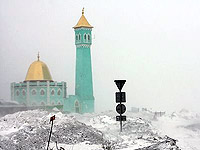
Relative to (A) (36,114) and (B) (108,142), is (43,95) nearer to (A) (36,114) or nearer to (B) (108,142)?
(A) (36,114)

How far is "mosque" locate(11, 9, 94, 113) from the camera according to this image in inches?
328

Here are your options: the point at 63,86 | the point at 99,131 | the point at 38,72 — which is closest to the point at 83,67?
the point at 63,86

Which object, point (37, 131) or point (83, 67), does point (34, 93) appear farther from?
point (37, 131)

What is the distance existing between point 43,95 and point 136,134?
1.71 m

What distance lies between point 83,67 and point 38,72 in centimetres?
79

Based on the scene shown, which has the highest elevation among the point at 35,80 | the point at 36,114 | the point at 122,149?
the point at 35,80

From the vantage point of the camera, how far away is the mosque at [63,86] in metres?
8.34

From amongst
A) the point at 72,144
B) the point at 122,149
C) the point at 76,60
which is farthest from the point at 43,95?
the point at 122,149

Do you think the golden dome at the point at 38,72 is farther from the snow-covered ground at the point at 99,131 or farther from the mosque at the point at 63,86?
the snow-covered ground at the point at 99,131

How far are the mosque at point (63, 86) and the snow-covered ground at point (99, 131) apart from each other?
25cm

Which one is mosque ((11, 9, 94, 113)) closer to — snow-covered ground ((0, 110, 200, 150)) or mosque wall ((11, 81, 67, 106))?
mosque wall ((11, 81, 67, 106))

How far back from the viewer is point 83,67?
28.2 feet

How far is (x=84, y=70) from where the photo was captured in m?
8.60

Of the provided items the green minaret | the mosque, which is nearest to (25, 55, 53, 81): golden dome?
the mosque
